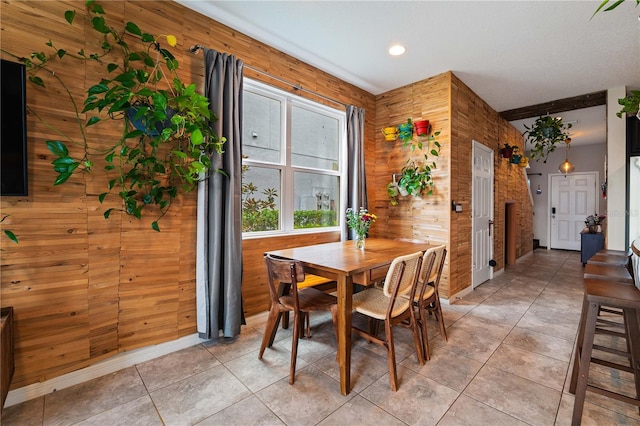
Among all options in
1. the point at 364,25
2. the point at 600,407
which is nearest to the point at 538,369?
the point at 600,407

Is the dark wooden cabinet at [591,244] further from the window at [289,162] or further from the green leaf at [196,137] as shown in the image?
→ the green leaf at [196,137]

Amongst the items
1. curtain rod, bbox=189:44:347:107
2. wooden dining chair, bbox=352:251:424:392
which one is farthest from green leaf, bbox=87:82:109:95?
wooden dining chair, bbox=352:251:424:392

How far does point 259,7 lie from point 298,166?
155 centimetres

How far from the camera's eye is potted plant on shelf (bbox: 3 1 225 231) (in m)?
1.81

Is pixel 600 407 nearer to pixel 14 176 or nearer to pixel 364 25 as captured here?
pixel 364 25

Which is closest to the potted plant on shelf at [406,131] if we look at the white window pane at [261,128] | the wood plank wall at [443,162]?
the wood plank wall at [443,162]

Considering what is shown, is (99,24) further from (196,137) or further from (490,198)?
(490,198)

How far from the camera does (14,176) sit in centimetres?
164

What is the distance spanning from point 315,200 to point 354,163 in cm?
71

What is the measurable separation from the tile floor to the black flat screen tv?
53.5 inches

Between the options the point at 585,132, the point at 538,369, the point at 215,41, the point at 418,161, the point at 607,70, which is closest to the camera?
the point at 538,369

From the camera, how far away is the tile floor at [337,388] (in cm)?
162

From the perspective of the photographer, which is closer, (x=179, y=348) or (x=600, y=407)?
(x=600, y=407)

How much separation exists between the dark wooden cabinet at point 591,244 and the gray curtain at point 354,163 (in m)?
5.02
